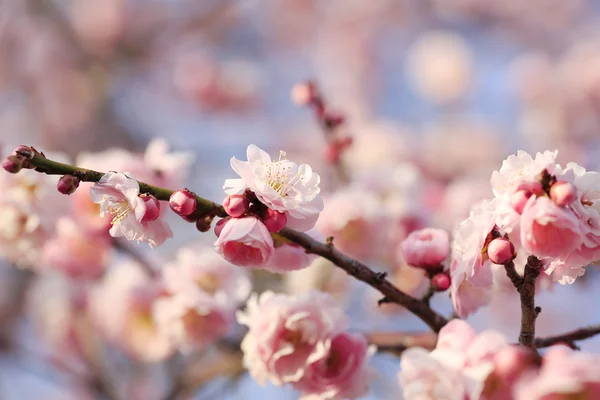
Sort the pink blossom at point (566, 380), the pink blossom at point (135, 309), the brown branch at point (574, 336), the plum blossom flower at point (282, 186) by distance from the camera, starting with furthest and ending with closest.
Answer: the pink blossom at point (135, 309) → the brown branch at point (574, 336) → the plum blossom flower at point (282, 186) → the pink blossom at point (566, 380)

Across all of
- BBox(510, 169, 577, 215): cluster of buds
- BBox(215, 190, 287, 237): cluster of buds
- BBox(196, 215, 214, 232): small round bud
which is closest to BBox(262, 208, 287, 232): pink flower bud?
BBox(215, 190, 287, 237): cluster of buds

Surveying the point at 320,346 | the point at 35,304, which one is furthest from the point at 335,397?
the point at 35,304

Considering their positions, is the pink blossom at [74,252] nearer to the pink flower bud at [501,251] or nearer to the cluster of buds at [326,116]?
the cluster of buds at [326,116]

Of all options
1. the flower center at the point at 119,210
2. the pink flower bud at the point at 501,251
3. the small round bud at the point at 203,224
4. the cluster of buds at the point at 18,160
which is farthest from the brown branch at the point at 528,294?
the cluster of buds at the point at 18,160

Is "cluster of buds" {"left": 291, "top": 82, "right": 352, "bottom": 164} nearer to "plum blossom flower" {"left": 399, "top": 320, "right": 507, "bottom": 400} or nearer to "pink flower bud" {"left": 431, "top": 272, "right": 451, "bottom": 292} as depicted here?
"pink flower bud" {"left": 431, "top": 272, "right": 451, "bottom": 292}

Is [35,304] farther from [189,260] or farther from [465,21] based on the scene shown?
[465,21]

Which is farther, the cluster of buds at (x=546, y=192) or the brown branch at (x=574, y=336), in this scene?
the brown branch at (x=574, y=336)
